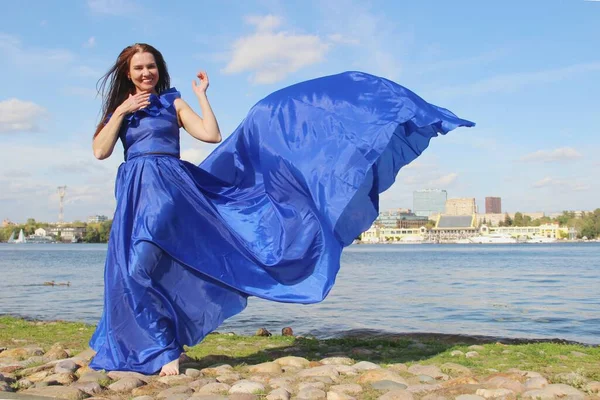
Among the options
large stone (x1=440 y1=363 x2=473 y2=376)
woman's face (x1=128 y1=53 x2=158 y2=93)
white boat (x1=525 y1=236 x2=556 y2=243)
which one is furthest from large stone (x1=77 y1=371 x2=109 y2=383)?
white boat (x1=525 y1=236 x2=556 y2=243)

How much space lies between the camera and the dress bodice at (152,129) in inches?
223

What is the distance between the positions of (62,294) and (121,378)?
17337 mm

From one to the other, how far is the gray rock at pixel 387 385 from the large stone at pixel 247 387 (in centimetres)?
80

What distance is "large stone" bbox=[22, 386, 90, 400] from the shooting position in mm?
4598

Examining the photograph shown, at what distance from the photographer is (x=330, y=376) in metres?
5.30

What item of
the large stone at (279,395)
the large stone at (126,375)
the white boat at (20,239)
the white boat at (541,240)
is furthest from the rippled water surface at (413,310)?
the white boat at (20,239)

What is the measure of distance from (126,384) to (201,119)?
2.14 metres

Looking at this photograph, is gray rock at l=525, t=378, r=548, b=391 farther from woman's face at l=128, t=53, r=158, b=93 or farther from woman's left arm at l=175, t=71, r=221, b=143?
woman's face at l=128, t=53, r=158, b=93

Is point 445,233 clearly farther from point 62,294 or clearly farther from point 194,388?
point 194,388

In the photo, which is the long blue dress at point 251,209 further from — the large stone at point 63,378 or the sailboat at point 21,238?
the sailboat at point 21,238

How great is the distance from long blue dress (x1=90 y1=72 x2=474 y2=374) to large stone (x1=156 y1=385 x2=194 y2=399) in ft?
1.78

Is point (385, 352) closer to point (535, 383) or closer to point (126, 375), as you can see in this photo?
point (535, 383)

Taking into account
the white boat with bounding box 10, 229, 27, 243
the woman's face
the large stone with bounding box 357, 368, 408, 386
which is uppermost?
the woman's face

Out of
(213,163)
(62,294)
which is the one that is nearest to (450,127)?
(213,163)
